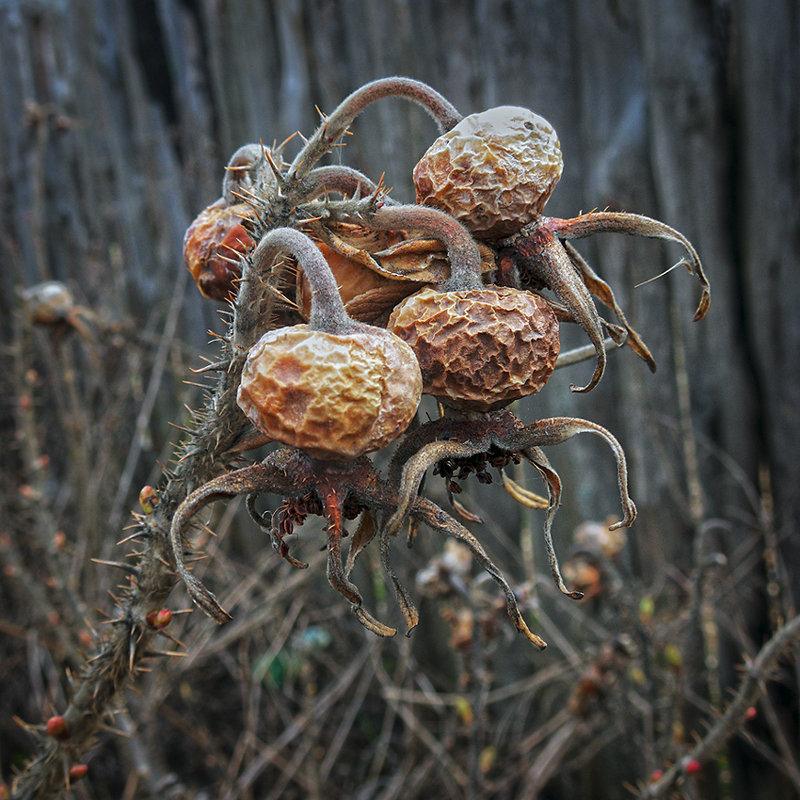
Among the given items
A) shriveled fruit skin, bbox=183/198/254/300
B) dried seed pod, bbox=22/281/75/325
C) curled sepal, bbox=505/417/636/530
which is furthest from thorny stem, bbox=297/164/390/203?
dried seed pod, bbox=22/281/75/325

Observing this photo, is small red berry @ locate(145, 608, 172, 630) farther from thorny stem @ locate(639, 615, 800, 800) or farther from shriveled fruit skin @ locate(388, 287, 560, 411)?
thorny stem @ locate(639, 615, 800, 800)

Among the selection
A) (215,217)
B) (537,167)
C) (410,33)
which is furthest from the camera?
(410,33)

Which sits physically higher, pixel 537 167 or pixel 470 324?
pixel 537 167

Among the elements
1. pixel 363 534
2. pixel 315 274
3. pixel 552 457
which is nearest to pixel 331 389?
pixel 315 274

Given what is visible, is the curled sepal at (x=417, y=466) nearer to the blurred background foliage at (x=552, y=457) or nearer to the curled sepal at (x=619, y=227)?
the curled sepal at (x=619, y=227)

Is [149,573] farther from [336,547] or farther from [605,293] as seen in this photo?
[605,293]

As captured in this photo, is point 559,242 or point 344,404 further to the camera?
point 559,242

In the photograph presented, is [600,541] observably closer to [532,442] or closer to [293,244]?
[532,442]

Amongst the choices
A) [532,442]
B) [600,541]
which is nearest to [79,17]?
[600,541]

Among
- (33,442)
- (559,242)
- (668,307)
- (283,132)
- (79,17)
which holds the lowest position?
(33,442)
